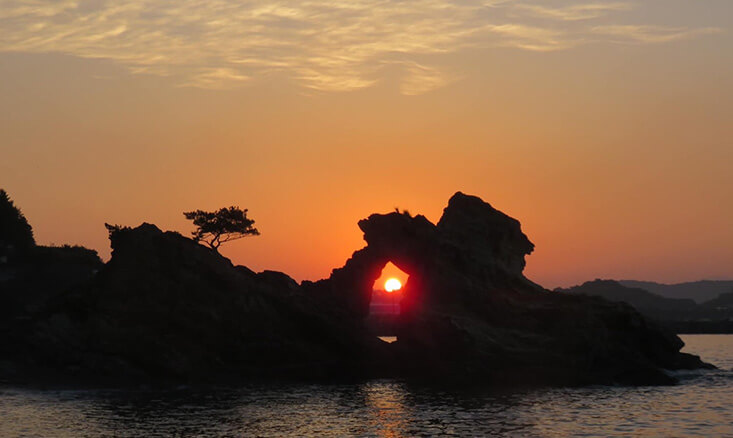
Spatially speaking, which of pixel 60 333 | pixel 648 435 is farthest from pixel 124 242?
pixel 648 435

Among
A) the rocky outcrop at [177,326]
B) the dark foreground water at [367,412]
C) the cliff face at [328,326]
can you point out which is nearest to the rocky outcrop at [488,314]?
the cliff face at [328,326]

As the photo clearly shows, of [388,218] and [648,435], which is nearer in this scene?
[648,435]

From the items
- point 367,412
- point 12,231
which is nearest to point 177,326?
point 367,412

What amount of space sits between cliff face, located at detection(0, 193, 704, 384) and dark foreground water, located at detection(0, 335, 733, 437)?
14.0ft

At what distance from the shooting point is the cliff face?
66.8 metres

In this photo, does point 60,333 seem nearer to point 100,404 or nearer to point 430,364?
point 100,404

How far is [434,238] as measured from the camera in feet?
242

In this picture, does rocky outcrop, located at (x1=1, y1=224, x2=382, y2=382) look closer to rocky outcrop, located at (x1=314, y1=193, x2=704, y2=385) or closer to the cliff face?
the cliff face

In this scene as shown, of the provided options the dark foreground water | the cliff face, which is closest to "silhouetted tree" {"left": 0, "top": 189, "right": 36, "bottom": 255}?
the cliff face

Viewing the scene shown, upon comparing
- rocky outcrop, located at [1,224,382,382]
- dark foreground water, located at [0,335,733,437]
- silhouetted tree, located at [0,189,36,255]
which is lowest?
dark foreground water, located at [0,335,733,437]

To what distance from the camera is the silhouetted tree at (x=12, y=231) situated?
11919 cm

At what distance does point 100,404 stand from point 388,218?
29.2 m

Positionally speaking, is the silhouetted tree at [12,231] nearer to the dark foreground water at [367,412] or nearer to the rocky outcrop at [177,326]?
the rocky outcrop at [177,326]

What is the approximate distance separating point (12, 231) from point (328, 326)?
6414 cm
